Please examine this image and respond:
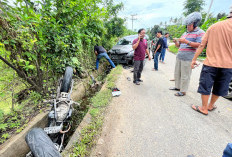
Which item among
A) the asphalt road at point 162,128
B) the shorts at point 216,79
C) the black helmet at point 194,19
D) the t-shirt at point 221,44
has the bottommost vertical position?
the asphalt road at point 162,128

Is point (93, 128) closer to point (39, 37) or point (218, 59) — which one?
point (39, 37)

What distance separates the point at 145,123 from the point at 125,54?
13.1 ft

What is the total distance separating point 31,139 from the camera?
1.22m

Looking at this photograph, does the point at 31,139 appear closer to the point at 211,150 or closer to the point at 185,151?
the point at 185,151

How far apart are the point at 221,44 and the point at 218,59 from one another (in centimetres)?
27

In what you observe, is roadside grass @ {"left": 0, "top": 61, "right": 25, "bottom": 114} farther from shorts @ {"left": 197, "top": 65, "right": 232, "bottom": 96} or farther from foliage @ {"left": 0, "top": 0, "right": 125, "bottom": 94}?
shorts @ {"left": 197, "top": 65, "right": 232, "bottom": 96}

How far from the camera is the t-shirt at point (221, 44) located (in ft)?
5.73

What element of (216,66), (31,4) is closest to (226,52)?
(216,66)

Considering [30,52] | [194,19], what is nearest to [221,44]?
[194,19]

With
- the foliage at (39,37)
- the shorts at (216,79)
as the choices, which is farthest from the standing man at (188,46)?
the foliage at (39,37)

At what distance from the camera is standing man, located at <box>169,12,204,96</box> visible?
2305 millimetres

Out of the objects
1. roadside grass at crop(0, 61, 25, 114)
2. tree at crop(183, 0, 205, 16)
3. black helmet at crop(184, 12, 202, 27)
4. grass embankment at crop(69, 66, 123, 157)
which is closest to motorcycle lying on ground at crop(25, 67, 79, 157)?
grass embankment at crop(69, 66, 123, 157)

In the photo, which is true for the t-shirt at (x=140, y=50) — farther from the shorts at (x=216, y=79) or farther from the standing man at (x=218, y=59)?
the shorts at (x=216, y=79)

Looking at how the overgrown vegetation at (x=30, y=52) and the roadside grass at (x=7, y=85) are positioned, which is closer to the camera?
the overgrown vegetation at (x=30, y=52)
